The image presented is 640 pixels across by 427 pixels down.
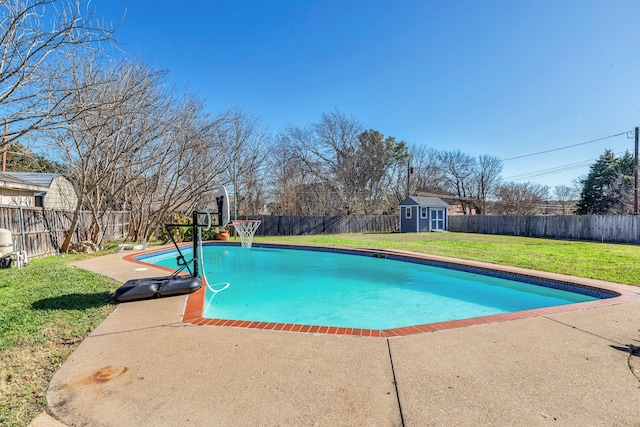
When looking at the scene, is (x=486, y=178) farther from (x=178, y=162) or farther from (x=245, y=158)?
(x=178, y=162)

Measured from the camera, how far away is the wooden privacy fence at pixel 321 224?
19531mm

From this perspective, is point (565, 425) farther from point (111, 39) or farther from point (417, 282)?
point (417, 282)

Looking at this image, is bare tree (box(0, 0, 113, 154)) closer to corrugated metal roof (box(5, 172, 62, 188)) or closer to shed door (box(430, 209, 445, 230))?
corrugated metal roof (box(5, 172, 62, 188))

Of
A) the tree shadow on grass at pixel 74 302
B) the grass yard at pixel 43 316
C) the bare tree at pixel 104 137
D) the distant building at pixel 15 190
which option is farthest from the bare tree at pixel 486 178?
the distant building at pixel 15 190

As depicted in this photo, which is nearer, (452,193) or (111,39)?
(111,39)

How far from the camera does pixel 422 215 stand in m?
21.7

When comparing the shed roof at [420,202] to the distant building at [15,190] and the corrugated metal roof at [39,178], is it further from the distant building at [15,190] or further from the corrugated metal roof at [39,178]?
the corrugated metal roof at [39,178]

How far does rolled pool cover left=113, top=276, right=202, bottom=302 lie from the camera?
14.4ft

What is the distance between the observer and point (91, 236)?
10781mm

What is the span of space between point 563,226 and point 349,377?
1868 cm

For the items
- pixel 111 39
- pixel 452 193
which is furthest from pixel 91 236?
pixel 452 193

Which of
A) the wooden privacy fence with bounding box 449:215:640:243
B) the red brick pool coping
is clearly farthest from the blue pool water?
the wooden privacy fence with bounding box 449:215:640:243

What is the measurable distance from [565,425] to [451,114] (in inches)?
679

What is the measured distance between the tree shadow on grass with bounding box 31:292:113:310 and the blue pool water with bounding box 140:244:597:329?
1.41 meters
